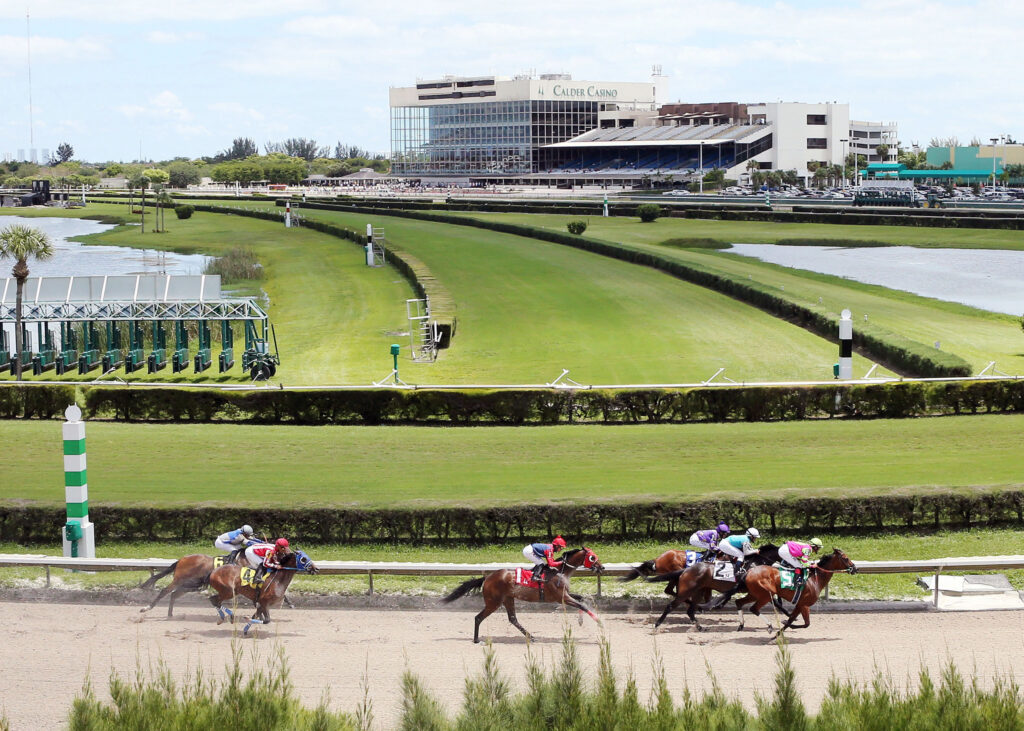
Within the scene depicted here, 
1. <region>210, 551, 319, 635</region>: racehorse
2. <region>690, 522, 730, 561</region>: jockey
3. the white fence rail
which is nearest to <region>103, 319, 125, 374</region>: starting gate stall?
the white fence rail

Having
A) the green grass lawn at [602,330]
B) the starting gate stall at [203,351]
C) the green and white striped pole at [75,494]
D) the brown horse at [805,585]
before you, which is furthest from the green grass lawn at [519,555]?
the starting gate stall at [203,351]

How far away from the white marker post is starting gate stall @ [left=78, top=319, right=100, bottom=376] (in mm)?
19061

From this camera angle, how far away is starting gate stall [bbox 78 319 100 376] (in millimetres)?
31625

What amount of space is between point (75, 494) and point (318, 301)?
2766 centimetres

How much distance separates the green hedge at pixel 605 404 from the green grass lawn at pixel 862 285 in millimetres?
4877

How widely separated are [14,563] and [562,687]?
7.37m

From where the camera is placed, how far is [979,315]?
35.5 metres

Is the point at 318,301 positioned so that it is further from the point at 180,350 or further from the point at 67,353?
the point at 67,353

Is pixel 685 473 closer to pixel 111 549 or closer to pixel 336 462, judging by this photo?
pixel 336 462

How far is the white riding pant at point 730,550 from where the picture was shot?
37.4 ft

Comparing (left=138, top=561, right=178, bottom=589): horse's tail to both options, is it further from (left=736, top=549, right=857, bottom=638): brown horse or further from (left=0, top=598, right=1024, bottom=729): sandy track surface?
(left=736, top=549, right=857, bottom=638): brown horse

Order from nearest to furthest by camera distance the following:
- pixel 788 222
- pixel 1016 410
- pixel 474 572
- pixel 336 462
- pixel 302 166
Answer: pixel 474 572 → pixel 336 462 → pixel 1016 410 → pixel 788 222 → pixel 302 166

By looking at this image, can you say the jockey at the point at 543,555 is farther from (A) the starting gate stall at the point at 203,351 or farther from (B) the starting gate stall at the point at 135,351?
(B) the starting gate stall at the point at 135,351

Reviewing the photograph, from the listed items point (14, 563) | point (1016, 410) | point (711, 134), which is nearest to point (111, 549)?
point (14, 563)
